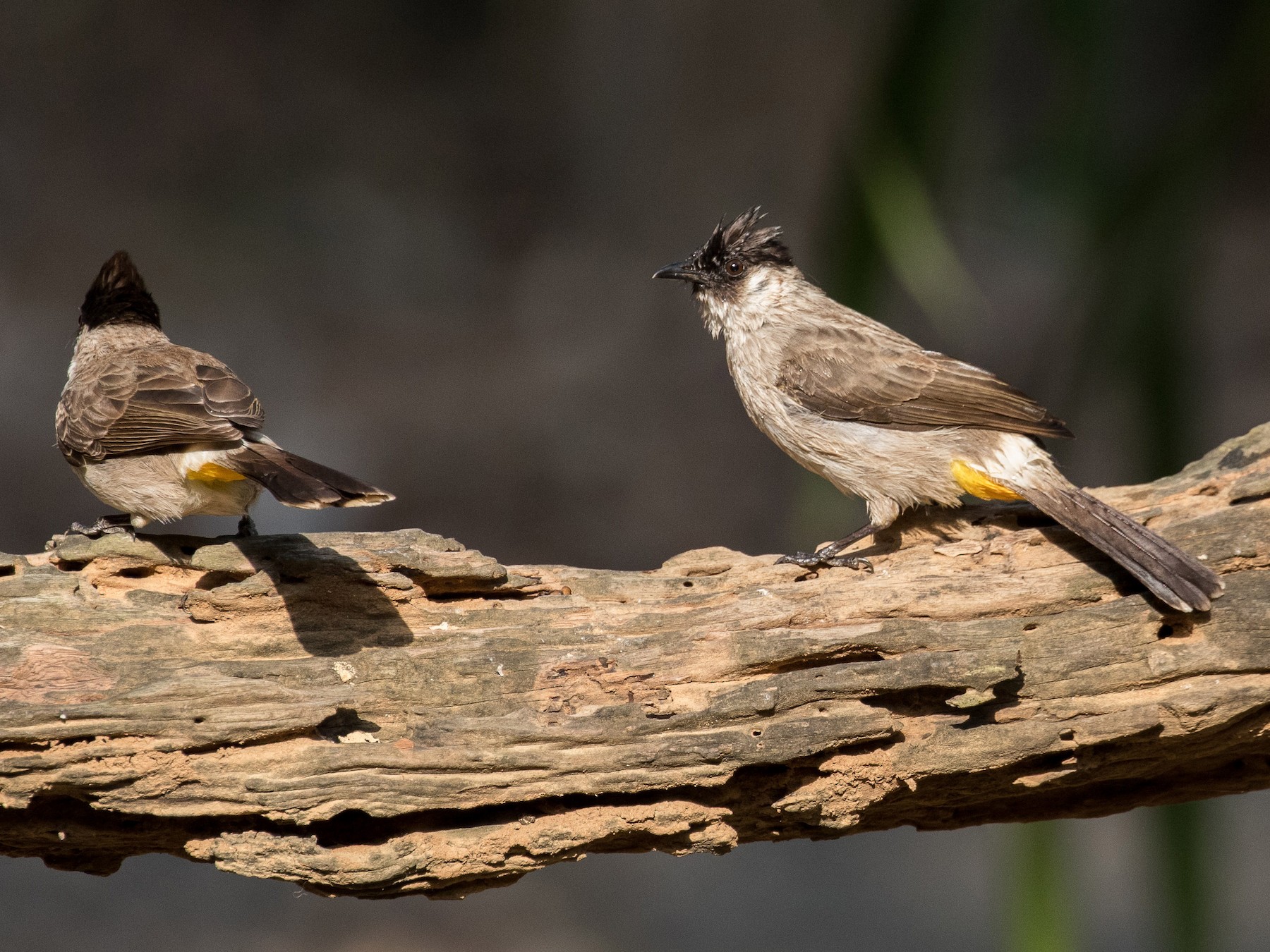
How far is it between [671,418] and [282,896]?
5.18m

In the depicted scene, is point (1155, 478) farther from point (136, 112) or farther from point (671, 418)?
point (136, 112)

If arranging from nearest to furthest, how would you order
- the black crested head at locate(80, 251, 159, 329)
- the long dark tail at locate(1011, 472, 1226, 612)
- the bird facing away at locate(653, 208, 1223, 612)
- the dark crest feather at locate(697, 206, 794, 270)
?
1. the long dark tail at locate(1011, 472, 1226, 612)
2. the bird facing away at locate(653, 208, 1223, 612)
3. the black crested head at locate(80, 251, 159, 329)
4. the dark crest feather at locate(697, 206, 794, 270)

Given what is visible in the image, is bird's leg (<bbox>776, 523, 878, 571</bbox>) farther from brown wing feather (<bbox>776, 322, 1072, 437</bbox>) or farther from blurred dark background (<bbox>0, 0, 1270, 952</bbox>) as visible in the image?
blurred dark background (<bbox>0, 0, 1270, 952</bbox>)

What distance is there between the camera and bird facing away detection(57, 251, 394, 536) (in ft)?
11.8

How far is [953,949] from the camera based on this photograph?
7375 millimetres

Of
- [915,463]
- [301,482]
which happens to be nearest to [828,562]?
[915,463]

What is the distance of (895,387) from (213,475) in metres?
2.42

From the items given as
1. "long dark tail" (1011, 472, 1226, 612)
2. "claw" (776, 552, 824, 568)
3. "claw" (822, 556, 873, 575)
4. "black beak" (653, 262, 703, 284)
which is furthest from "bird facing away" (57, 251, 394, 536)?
"long dark tail" (1011, 472, 1226, 612)

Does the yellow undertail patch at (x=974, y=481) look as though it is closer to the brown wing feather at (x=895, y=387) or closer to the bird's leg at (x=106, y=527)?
the brown wing feather at (x=895, y=387)

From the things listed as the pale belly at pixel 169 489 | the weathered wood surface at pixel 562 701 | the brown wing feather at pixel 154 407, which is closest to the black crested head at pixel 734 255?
the weathered wood surface at pixel 562 701

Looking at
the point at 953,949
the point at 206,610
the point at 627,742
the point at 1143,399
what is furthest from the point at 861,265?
the point at 953,949

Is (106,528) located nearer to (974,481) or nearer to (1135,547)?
(974,481)

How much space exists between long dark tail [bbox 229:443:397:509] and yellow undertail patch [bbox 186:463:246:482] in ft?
0.21

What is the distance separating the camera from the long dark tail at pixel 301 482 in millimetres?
3031
